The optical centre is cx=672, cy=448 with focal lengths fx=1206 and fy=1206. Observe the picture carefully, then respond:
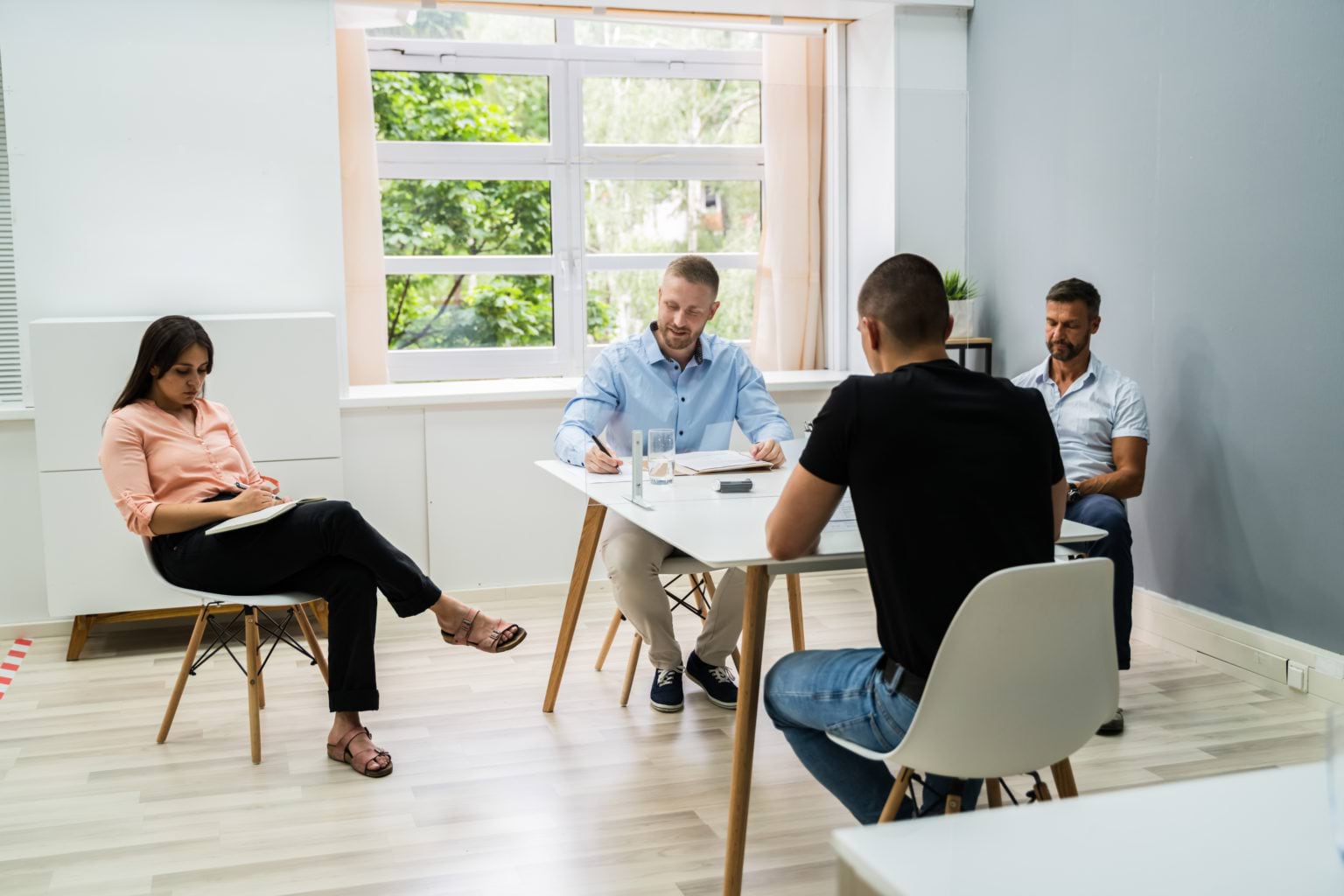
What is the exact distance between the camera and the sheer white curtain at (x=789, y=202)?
5270 mm

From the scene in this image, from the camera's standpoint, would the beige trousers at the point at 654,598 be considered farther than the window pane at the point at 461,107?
No

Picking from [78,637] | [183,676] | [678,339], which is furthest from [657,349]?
[78,637]

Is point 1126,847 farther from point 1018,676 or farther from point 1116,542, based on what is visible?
point 1116,542

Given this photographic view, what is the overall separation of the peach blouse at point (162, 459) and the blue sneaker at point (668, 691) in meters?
1.33

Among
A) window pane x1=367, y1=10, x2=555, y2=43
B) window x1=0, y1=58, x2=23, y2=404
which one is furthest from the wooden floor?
window pane x1=367, y1=10, x2=555, y2=43

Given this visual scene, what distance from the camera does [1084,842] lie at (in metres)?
0.99

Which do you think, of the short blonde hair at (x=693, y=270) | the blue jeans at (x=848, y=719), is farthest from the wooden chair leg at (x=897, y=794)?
the short blonde hair at (x=693, y=270)

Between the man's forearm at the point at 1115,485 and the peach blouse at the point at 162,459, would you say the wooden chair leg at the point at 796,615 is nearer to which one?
the man's forearm at the point at 1115,485

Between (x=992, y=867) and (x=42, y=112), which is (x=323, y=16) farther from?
(x=992, y=867)

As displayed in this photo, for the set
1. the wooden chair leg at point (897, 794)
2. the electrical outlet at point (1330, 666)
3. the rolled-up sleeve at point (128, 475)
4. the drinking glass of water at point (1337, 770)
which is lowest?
the electrical outlet at point (1330, 666)

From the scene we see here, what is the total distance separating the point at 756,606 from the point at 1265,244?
2221mm

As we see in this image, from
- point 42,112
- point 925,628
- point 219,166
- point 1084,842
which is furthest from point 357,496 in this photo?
point 1084,842

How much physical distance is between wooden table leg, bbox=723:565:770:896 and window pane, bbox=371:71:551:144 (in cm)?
323

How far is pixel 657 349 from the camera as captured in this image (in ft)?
12.2
